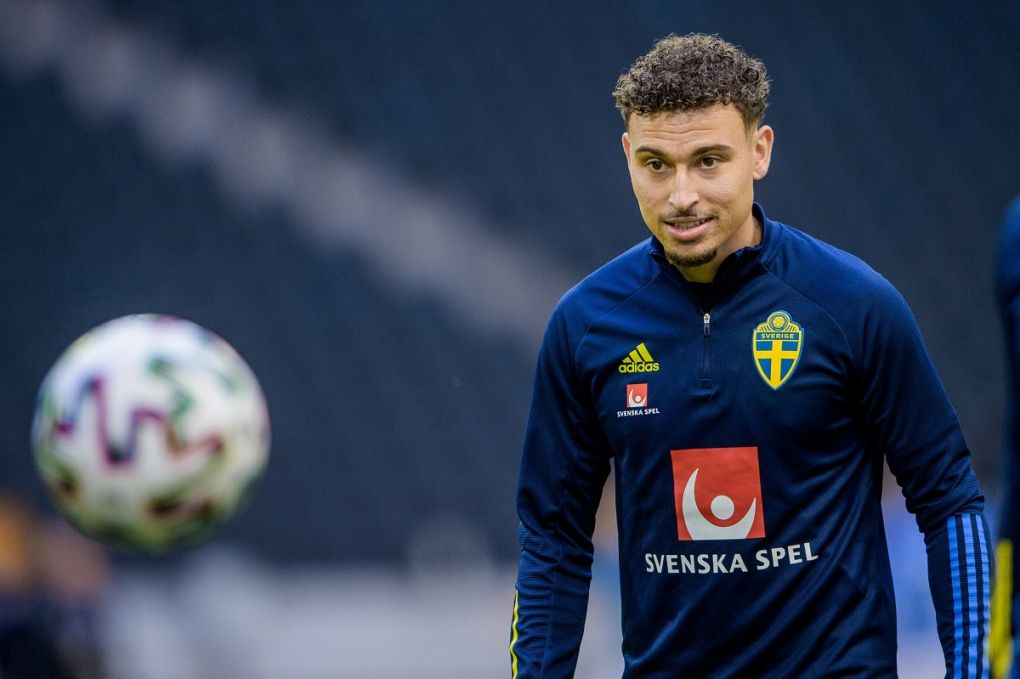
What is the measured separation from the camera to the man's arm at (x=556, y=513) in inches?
98.9

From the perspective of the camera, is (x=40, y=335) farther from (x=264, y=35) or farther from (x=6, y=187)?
(x=264, y=35)

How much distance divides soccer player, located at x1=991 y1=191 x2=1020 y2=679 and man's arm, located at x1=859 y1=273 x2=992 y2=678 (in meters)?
0.56

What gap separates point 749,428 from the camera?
2.31 m

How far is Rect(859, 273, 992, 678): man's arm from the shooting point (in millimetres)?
2178

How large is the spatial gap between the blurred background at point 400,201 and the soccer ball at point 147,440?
3.77m

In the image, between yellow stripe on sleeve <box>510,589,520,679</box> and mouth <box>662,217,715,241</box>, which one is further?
yellow stripe on sleeve <box>510,589,520,679</box>

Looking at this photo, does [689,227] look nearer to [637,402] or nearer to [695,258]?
[695,258]

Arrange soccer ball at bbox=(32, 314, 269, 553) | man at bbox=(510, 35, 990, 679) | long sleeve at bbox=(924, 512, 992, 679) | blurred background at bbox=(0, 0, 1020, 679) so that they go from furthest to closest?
blurred background at bbox=(0, 0, 1020, 679)
soccer ball at bbox=(32, 314, 269, 553)
man at bbox=(510, 35, 990, 679)
long sleeve at bbox=(924, 512, 992, 679)

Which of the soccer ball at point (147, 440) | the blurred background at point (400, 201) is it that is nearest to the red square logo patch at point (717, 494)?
the soccer ball at point (147, 440)

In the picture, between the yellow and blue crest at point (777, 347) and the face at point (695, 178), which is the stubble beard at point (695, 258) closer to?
the face at point (695, 178)

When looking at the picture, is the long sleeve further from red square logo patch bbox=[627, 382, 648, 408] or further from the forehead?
the forehead

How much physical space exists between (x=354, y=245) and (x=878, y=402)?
698cm

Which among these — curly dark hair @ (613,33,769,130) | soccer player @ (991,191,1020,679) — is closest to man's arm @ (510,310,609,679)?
curly dark hair @ (613,33,769,130)

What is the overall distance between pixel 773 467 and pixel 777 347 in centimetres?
20
